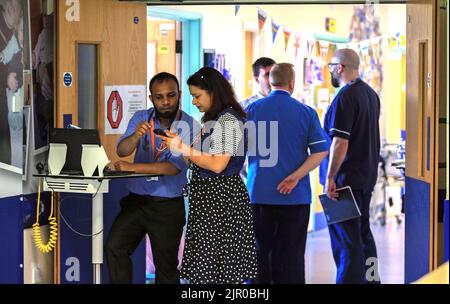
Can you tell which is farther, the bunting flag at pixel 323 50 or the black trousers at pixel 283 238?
the bunting flag at pixel 323 50

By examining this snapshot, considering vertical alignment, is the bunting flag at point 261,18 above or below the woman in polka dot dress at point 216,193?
above

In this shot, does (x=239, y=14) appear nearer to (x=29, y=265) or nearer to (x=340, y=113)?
(x=340, y=113)

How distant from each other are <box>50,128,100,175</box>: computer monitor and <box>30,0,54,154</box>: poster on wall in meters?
0.50

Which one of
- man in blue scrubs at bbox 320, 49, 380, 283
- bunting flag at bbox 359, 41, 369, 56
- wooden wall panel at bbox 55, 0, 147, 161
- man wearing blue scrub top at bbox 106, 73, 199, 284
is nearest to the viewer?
man wearing blue scrub top at bbox 106, 73, 199, 284

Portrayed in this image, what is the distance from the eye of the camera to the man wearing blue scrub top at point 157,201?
6047mm

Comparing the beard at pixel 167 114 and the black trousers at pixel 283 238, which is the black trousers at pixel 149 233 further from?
the black trousers at pixel 283 238

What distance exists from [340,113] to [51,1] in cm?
210

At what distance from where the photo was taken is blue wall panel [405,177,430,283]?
621 cm

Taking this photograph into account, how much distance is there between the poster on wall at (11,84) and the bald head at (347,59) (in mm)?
2349

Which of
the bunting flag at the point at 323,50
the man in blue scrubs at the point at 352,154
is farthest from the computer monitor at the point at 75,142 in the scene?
the bunting flag at the point at 323,50

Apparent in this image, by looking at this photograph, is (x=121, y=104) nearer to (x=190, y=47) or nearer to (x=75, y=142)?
(x=75, y=142)

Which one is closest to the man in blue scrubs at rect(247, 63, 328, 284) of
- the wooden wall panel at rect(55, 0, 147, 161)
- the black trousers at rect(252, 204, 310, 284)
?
the black trousers at rect(252, 204, 310, 284)

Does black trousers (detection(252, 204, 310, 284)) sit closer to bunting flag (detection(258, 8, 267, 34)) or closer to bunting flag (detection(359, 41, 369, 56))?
bunting flag (detection(258, 8, 267, 34))

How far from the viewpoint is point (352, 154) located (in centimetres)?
705
